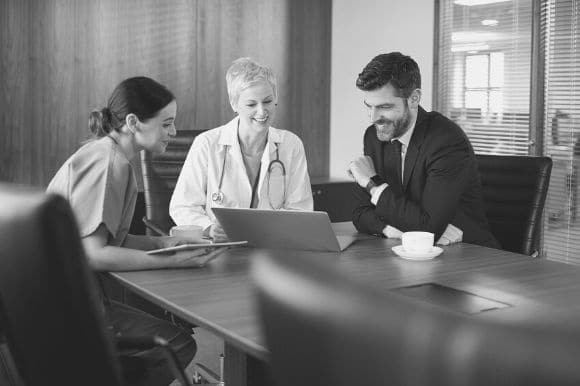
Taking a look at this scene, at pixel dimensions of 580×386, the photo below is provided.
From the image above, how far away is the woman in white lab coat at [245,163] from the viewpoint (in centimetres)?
317

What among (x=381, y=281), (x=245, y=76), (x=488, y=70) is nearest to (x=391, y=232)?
(x=381, y=281)

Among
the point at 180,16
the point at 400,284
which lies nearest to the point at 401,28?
the point at 180,16

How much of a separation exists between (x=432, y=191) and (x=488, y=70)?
2.47m

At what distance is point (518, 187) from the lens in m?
3.04

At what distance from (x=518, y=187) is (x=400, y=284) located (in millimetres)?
1175

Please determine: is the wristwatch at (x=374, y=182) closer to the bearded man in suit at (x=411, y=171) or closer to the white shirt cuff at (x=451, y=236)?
the bearded man in suit at (x=411, y=171)

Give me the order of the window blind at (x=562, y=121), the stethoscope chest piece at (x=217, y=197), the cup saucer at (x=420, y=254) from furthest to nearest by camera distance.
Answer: the window blind at (x=562, y=121) < the stethoscope chest piece at (x=217, y=197) < the cup saucer at (x=420, y=254)

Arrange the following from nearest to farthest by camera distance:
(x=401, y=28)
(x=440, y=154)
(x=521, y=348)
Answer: (x=521, y=348) → (x=440, y=154) → (x=401, y=28)

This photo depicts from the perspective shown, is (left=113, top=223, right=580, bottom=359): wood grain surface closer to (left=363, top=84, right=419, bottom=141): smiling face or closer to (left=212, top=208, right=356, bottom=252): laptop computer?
(left=212, top=208, right=356, bottom=252): laptop computer

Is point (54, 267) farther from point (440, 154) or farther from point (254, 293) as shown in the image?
point (440, 154)

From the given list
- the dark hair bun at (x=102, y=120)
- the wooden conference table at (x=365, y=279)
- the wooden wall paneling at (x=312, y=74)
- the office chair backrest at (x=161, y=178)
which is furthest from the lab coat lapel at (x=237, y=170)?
the wooden wall paneling at (x=312, y=74)

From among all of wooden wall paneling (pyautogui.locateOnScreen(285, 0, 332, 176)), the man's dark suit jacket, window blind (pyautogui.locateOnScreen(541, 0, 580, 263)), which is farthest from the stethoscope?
wooden wall paneling (pyautogui.locateOnScreen(285, 0, 332, 176))

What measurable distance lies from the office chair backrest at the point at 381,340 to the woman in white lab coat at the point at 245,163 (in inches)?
91.7

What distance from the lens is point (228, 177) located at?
323 cm
